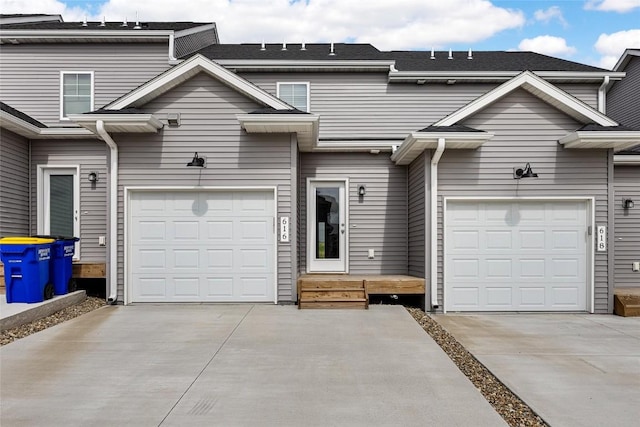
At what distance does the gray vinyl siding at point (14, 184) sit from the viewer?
977 centimetres

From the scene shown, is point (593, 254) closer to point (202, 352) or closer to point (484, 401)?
point (484, 401)

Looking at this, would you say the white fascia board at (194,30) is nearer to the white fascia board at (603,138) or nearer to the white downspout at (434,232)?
the white downspout at (434,232)

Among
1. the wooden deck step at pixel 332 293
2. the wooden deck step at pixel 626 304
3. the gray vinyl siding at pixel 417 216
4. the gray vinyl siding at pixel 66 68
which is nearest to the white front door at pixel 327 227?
the gray vinyl siding at pixel 417 216

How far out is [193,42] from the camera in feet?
45.4

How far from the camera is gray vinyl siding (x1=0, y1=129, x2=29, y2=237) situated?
9.77 meters

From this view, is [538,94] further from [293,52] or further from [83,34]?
[83,34]

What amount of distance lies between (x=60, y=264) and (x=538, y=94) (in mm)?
8771

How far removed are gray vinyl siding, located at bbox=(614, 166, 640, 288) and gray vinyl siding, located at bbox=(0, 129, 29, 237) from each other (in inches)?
471

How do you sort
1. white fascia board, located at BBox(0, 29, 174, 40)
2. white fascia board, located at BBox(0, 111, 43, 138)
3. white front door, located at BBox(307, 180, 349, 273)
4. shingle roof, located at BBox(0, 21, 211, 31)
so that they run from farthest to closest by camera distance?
shingle roof, located at BBox(0, 21, 211, 31)
white fascia board, located at BBox(0, 29, 174, 40)
white front door, located at BBox(307, 180, 349, 273)
white fascia board, located at BBox(0, 111, 43, 138)

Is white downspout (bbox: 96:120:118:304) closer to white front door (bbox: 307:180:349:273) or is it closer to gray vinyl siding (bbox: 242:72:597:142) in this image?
white front door (bbox: 307:180:349:273)

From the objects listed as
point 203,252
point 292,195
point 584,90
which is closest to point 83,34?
point 203,252

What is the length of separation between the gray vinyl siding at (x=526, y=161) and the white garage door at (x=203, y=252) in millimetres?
3156

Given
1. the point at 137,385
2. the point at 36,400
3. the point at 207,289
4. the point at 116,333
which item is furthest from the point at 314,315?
the point at 36,400

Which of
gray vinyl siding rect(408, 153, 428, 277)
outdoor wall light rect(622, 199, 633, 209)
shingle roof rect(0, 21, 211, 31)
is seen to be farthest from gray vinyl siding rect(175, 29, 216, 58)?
outdoor wall light rect(622, 199, 633, 209)
